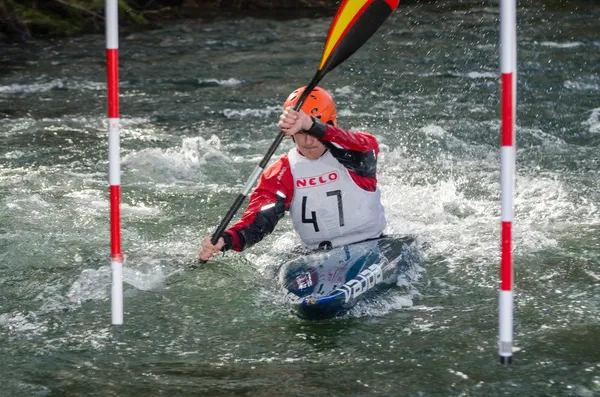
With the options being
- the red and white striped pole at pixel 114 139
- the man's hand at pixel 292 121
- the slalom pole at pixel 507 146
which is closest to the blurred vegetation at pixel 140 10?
the man's hand at pixel 292 121

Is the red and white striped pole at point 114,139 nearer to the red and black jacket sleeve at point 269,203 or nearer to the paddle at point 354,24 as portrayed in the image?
the red and black jacket sleeve at point 269,203

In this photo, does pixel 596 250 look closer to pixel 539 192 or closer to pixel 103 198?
pixel 539 192

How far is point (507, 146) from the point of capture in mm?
3676

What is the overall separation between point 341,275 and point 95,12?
45.1 ft

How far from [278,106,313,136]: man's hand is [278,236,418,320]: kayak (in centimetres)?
80

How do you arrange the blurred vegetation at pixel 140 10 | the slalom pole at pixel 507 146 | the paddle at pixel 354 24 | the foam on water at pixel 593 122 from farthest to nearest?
the blurred vegetation at pixel 140 10 < the foam on water at pixel 593 122 < the paddle at pixel 354 24 < the slalom pole at pixel 507 146

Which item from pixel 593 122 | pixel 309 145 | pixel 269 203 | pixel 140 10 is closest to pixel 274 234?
pixel 269 203

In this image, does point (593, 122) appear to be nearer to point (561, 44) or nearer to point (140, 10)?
point (561, 44)

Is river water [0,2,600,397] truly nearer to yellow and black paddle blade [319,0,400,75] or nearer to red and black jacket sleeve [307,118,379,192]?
red and black jacket sleeve [307,118,379,192]

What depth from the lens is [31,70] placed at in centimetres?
1358

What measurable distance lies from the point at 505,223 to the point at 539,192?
12.4 ft

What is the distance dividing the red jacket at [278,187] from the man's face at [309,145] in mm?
49

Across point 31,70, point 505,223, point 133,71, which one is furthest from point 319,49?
point 505,223

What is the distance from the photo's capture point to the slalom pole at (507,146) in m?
3.61
